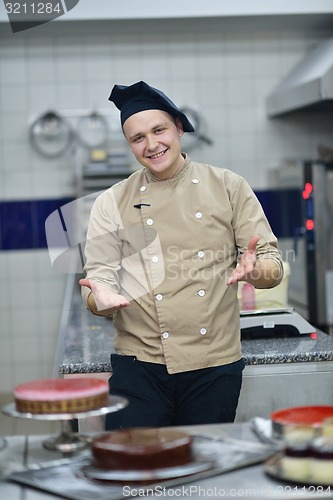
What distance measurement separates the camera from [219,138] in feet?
17.8

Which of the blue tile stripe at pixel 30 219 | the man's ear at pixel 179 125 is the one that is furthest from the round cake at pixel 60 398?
the blue tile stripe at pixel 30 219

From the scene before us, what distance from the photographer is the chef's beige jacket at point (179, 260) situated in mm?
2070

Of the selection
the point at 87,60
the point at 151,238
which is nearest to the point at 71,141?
the point at 87,60

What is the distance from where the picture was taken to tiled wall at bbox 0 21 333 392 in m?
5.30

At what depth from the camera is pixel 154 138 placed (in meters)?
2.04

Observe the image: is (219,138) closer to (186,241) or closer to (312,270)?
(312,270)

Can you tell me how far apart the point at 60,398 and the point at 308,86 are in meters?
3.44

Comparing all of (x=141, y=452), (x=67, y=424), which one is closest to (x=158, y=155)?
(x=67, y=424)

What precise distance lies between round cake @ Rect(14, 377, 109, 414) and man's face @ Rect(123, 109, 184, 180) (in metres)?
0.73

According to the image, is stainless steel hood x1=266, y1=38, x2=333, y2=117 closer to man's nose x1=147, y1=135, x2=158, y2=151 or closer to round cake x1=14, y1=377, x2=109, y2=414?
man's nose x1=147, y1=135, x2=158, y2=151
